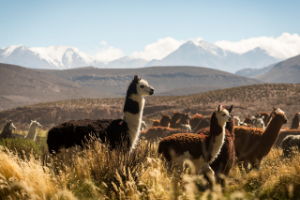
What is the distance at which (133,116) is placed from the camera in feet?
22.0

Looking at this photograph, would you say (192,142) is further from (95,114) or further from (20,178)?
(95,114)

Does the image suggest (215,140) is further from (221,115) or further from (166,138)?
(166,138)

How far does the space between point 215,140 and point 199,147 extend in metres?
0.40

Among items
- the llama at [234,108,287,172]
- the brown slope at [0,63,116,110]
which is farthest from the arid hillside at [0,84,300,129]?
the brown slope at [0,63,116,110]

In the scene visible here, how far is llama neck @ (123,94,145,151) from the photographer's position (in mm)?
6477

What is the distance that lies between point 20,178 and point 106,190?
163cm

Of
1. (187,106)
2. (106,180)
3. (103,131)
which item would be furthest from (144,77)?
(106,180)

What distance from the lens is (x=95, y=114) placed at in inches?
1801

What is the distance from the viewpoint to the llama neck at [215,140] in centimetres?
616

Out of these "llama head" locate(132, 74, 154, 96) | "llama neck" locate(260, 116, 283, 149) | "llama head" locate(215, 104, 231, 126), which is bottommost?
"llama neck" locate(260, 116, 283, 149)

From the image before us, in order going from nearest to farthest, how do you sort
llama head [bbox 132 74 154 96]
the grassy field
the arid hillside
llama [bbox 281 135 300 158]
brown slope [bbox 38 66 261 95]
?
the grassy field
llama head [bbox 132 74 154 96]
llama [bbox 281 135 300 158]
the arid hillside
brown slope [bbox 38 66 261 95]

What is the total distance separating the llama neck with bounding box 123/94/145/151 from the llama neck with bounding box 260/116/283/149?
366 cm

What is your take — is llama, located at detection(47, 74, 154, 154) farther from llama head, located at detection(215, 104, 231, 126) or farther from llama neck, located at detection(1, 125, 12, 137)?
llama neck, located at detection(1, 125, 12, 137)

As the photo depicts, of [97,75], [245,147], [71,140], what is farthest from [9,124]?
[97,75]
